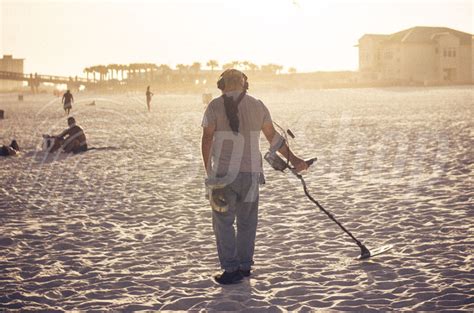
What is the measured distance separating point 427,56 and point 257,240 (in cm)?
9261

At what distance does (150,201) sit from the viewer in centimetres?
938

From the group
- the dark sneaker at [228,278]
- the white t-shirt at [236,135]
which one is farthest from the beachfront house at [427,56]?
the dark sneaker at [228,278]

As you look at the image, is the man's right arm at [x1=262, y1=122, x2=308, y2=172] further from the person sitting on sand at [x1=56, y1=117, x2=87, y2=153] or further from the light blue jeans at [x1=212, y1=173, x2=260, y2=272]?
the person sitting on sand at [x1=56, y1=117, x2=87, y2=153]

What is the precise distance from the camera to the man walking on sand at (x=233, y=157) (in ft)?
17.0

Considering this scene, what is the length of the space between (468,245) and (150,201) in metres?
5.14

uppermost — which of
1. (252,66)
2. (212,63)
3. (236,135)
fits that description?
(212,63)

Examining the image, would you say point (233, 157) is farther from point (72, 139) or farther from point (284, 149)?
point (72, 139)

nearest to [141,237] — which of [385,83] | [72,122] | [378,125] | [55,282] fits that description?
[55,282]

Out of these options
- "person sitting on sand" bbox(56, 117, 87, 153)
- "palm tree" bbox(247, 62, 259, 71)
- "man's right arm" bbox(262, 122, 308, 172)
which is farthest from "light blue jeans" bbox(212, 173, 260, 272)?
"palm tree" bbox(247, 62, 259, 71)

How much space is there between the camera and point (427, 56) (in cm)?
9219

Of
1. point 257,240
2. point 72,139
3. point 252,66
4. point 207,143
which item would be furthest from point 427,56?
point 207,143

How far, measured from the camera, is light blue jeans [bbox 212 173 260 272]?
525 cm

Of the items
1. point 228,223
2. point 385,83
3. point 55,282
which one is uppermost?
point 385,83

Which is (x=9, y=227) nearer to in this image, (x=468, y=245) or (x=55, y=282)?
(x=55, y=282)
